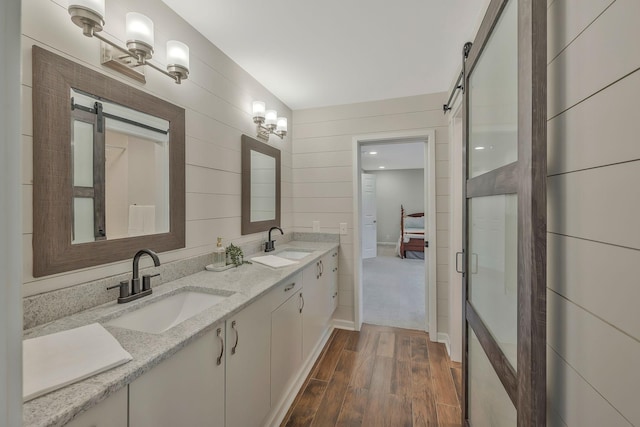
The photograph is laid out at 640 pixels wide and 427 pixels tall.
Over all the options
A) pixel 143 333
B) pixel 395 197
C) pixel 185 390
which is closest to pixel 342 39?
pixel 143 333

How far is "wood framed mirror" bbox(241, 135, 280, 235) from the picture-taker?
2.30 meters

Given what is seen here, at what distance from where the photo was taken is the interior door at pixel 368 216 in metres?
6.46

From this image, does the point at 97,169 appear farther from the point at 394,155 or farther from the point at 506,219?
the point at 394,155

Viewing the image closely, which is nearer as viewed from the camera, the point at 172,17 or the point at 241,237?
the point at 172,17

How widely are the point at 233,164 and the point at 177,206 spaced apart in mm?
671

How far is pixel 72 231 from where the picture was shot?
112 cm

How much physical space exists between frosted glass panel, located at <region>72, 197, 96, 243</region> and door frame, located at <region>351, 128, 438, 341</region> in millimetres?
2269

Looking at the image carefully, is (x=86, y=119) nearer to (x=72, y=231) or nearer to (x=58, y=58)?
(x=58, y=58)

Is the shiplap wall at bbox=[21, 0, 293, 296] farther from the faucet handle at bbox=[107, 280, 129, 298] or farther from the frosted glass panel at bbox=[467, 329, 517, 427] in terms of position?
the frosted glass panel at bbox=[467, 329, 517, 427]

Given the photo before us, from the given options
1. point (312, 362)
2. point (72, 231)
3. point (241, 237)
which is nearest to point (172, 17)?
point (72, 231)

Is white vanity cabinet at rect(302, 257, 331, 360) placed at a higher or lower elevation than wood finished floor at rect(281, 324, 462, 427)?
higher

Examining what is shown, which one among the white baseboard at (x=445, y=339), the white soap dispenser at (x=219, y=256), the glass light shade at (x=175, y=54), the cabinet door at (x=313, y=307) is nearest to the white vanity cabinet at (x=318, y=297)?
the cabinet door at (x=313, y=307)

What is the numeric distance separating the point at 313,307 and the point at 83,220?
5.39 ft

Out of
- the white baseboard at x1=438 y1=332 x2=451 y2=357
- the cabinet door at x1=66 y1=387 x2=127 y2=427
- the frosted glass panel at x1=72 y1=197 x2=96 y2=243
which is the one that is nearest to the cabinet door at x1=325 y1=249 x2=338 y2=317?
the white baseboard at x1=438 y1=332 x2=451 y2=357
